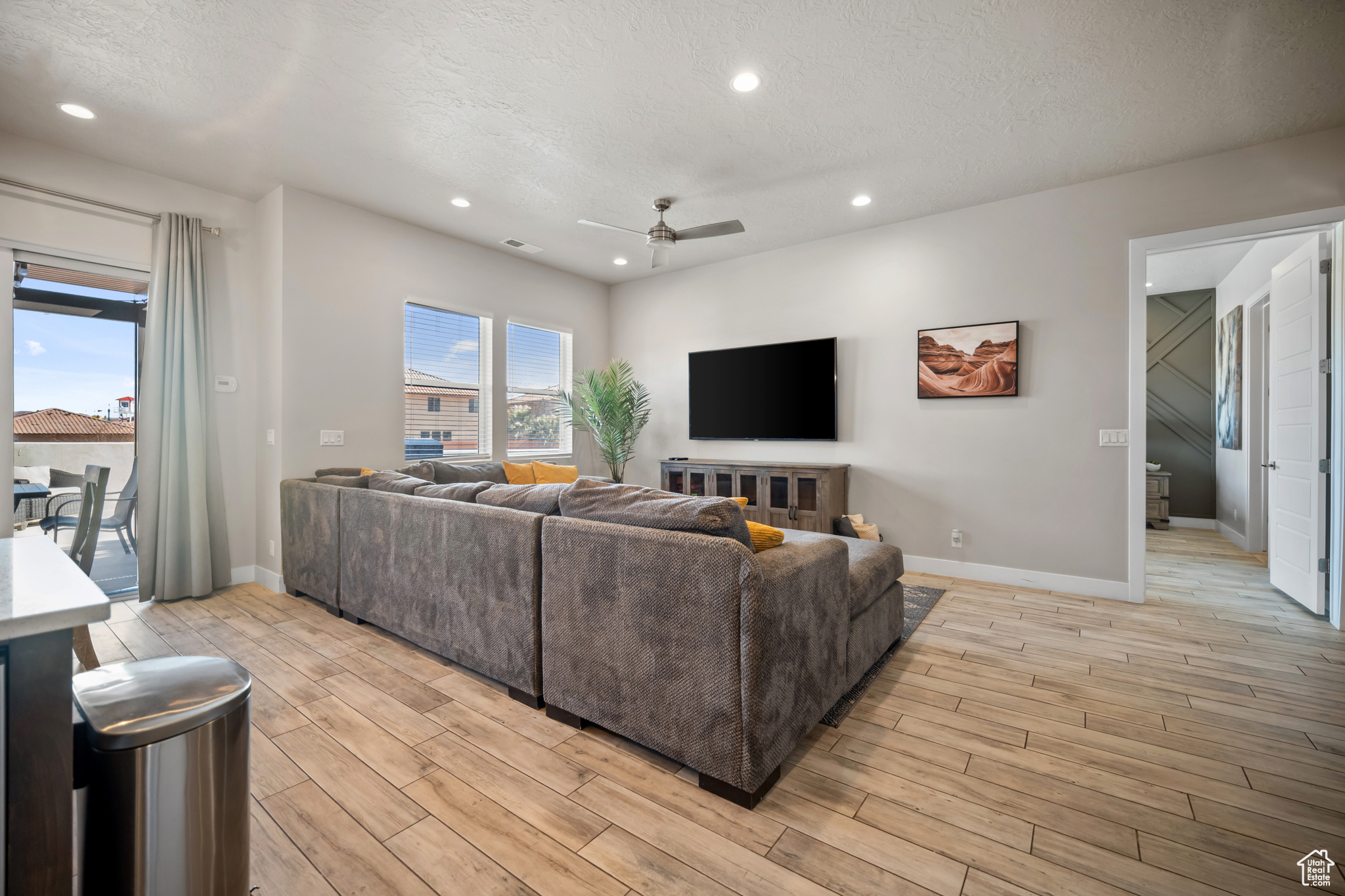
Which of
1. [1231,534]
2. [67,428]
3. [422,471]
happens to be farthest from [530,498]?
[1231,534]

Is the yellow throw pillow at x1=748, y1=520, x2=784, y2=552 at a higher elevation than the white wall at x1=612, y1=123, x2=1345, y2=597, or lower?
lower

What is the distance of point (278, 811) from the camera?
5.39 ft

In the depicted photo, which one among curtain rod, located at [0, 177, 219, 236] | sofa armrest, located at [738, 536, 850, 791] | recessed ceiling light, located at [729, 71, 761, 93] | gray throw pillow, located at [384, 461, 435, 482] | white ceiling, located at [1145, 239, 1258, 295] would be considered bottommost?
sofa armrest, located at [738, 536, 850, 791]

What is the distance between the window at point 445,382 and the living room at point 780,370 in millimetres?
44

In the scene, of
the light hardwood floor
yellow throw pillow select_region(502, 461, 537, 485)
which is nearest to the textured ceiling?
yellow throw pillow select_region(502, 461, 537, 485)

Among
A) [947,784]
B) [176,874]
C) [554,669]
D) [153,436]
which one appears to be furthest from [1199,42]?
[153,436]

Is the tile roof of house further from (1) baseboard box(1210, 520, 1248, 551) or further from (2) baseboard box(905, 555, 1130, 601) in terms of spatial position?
(1) baseboard box(1210, 520, 1248, 551)

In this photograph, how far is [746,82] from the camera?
270 cm

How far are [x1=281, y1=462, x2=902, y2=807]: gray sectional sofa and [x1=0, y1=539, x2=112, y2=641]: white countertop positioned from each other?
4.10 feet

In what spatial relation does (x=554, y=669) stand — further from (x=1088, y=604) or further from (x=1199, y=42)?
(x=1199, y=42)

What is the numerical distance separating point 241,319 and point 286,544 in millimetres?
1684

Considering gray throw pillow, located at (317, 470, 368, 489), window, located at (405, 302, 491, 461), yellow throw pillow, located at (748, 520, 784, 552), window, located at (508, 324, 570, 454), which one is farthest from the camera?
window, located at (508, 324, 570, 454)

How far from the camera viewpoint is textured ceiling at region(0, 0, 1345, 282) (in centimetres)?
229

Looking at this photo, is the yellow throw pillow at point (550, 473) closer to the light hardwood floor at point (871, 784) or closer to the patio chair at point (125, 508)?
the light hardwood floor at point (871, 784)
